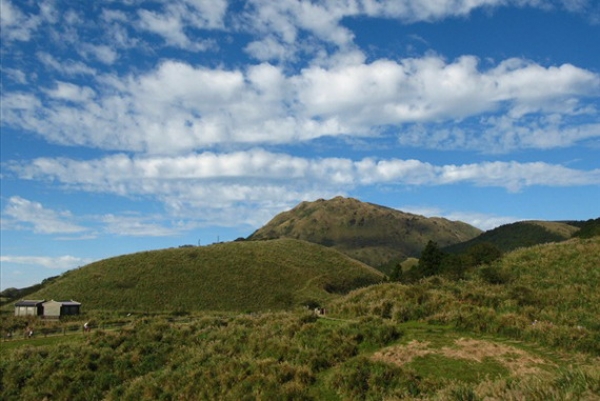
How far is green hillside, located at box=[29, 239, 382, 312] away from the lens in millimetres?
77250

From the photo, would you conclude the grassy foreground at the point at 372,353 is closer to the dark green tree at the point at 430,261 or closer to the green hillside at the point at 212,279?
the dark green tree at the point at 430,261

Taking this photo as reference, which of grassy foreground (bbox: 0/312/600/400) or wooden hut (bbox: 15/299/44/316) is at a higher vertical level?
wooden hut (bbox: 15/299/44/316)

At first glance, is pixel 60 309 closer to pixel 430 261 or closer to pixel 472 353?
pixel 430 261

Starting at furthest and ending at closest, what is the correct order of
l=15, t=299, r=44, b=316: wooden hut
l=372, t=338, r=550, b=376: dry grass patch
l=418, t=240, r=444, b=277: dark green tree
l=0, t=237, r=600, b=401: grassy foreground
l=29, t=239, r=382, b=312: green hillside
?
l=29, t=239, r=382, b=312: green hillside < l=15, t=299, r=44, b=316: wooden hut < l=418, t=240, r=444, b=277: dark green tree < l=372, t=338, r=550, b=376: dry grass patch < l=0, t=237, r=600, b=401: grassy foreground

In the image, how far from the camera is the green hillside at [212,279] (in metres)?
77.2

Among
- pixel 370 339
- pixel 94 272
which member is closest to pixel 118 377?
pixel 370 339

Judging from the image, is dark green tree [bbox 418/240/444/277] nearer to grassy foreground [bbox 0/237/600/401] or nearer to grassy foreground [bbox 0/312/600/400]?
grassy foreground [bbox 0/237/600/401]

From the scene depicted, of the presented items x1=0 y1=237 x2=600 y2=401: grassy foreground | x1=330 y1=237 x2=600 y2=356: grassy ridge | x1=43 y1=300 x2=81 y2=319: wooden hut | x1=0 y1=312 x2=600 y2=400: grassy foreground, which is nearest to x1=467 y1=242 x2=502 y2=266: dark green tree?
x1=330 y1=237 x2=600 y2=356: grassy ridge

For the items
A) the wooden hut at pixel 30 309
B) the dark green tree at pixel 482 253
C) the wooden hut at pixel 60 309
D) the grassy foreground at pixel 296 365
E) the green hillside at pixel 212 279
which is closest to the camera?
the grassy foreground at pixel 296 365

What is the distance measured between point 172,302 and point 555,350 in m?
67.3

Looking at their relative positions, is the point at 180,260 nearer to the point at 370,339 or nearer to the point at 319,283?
the point at 319,283

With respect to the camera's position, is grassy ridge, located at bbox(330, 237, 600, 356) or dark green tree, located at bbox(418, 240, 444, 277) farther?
dark green tree, located at bbox(418, 240, 444, 277)

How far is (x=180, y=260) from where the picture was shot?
96625mm

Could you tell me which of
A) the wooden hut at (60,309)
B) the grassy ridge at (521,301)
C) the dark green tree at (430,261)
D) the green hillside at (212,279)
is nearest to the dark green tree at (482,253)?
the dark green tree at (430,261)
